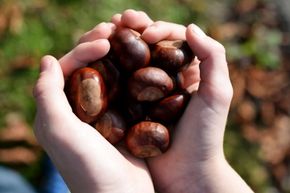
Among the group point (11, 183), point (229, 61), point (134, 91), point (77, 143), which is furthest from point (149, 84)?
point (229, 61)

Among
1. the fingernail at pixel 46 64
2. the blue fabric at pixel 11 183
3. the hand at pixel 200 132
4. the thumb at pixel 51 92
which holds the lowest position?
the blue fabric at pixel 11 183

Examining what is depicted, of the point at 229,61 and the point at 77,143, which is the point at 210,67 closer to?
the point at 77,143

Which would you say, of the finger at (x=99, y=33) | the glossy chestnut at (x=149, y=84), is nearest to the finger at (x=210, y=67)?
the glossy chestnut at (x=149, y=84)

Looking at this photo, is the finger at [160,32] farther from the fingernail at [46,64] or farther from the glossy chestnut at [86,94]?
the fingernail at [46,64]

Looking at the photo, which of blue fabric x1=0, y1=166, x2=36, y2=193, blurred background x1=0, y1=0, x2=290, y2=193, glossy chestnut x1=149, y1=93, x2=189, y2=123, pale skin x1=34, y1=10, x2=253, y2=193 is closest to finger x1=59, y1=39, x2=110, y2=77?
pale skin x1=34, y1=10, x2=253, y2=193

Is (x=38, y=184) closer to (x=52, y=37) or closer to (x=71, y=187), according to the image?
(x=52, y=37)

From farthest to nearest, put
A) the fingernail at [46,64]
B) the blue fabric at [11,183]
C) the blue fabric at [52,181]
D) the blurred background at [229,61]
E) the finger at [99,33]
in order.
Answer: the blurred background at [229,61] < the blue fabric at [52,181] < the blue fabric at [11,183] < the finger at [99,33] < the fingernail at [46,64]
